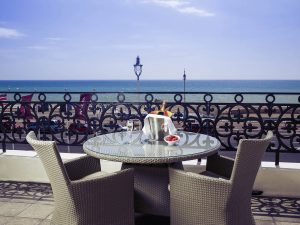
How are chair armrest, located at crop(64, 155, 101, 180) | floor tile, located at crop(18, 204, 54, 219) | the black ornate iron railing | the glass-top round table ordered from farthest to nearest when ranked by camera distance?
the black ornate iron railing, floor tile, located at crop(18, 204, 54, 219), chair armrest, located at crop(64, 155, 101, 180), the glass-top round table

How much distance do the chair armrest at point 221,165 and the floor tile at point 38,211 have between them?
5.57 ft

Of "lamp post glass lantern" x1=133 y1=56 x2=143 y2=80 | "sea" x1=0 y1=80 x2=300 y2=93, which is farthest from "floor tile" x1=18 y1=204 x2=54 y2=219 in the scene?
"sea" x1=0 y1=80 x2=300 y2=93

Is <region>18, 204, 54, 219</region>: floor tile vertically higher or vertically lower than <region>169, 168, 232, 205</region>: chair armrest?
lower

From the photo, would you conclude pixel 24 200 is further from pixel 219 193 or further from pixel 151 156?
pixel 219 193

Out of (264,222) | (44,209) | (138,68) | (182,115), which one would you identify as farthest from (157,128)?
(138,68)

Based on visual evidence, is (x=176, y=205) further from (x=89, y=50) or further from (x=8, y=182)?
(x=89, y=50)

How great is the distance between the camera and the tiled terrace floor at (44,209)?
2912 millimetres

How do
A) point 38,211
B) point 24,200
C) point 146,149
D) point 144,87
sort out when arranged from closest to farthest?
point 146,149, point 38,211, point 24,200, point 144,87

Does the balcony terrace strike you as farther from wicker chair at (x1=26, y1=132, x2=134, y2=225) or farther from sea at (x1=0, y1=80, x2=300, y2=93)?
sea at (x1=0, y1=80, x2=300, y2=93)

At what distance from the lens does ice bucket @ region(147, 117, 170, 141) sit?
2754 millimetres

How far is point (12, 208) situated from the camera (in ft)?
10.7

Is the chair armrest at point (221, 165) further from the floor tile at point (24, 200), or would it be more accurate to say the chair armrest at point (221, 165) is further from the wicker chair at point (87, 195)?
the floor tile at point (24, 200)

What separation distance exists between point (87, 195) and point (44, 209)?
1342mm

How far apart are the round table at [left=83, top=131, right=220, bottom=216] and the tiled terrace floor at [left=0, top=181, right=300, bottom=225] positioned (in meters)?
0.43
